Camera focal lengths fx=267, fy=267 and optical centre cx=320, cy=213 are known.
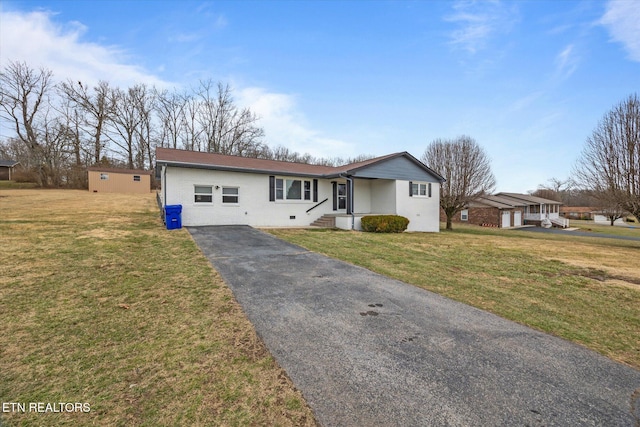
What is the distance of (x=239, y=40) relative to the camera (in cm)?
1534

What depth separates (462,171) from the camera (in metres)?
21.2

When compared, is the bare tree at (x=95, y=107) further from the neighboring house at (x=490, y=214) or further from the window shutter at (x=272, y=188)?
the neighboring house at (x=490, y=214)


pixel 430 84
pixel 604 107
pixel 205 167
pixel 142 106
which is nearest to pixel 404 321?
pixel 205 167

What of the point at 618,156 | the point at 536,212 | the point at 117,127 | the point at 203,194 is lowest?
the point at 536,212

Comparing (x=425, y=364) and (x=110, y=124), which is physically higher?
(x=110, y=124)

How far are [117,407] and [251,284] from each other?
9.52ft

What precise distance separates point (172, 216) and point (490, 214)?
105 feet

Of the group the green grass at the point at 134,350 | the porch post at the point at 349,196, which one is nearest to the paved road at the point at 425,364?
the green grass at the point at 134,350

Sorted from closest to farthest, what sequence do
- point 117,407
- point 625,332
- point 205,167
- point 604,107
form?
point 117,407 < point 625,332 < point 205,167 < point 604,107

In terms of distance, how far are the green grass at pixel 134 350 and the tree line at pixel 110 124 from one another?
3019cm

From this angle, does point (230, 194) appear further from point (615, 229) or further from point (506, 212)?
point (615, 229)

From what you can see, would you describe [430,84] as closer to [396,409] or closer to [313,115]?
[313,115]

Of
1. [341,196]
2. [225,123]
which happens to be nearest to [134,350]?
[341,196]

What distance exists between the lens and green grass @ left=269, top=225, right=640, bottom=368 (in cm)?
356
